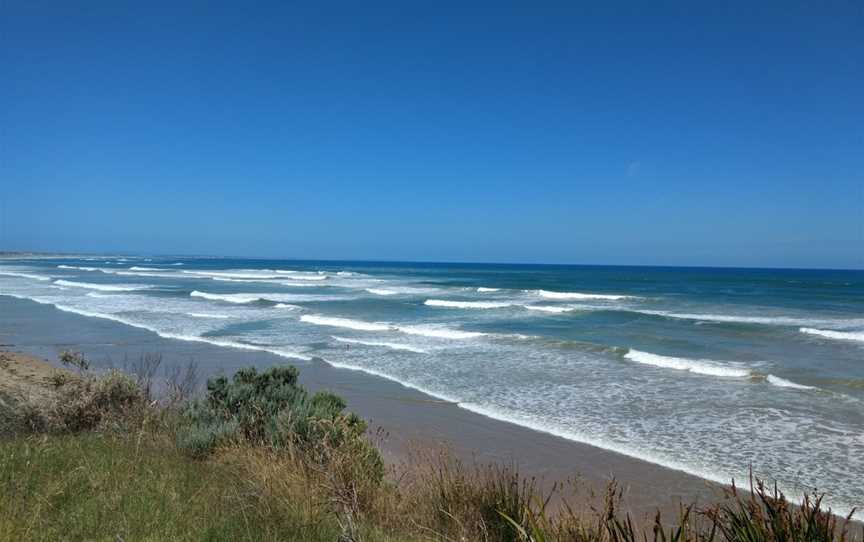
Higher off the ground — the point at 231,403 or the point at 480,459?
the point at 231,403

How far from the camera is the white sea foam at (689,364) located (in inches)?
623

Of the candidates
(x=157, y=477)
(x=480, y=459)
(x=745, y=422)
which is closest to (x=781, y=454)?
(x=745, y=422)

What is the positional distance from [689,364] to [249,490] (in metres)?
15.2

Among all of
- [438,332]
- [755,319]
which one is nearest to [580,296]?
[755,319]

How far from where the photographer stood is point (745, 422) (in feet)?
36.0

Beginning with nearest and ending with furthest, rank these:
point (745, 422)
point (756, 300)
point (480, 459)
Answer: point (480, 459), point (745, 422), point (756, 300)

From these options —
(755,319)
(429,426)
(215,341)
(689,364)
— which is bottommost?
(429,426)

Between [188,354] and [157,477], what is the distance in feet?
43.9

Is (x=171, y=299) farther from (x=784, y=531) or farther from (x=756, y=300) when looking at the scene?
(x=756, y=300)

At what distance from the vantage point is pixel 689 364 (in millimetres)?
16859

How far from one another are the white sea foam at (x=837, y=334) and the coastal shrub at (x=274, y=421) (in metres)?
23.5

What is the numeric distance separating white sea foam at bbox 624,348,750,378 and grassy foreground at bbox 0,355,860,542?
391 inches

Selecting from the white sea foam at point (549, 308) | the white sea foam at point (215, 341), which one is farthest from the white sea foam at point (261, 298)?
the white sea foam at point (549, 308)

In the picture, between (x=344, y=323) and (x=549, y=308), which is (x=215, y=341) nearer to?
Result: (x=344, y=323)
